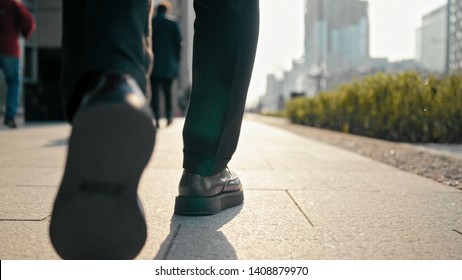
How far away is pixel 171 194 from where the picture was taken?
200 cm

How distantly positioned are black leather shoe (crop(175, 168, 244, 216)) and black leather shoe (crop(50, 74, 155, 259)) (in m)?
0.60

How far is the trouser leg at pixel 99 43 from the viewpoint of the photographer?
999 millimetres

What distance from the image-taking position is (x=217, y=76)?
1.44 m

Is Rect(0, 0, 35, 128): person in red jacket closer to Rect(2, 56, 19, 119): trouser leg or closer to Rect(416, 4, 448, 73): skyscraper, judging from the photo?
Rect(2, 56, 19, 119): trouser leg

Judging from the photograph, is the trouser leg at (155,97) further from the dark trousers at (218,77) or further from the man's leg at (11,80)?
the dark trousers at (218,77)

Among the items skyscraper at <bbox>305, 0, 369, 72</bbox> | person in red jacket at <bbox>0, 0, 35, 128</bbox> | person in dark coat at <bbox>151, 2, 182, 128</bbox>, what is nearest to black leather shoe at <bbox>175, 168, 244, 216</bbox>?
person in dark coat at <bbox>151, 2, 182, 128</bbox>

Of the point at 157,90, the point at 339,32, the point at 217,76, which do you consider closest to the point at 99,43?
the point at 217,76

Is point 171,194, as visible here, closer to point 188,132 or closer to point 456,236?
point 188,132

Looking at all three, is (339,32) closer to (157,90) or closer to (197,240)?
(157,90)

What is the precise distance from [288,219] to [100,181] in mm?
845

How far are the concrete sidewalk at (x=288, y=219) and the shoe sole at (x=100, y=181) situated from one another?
24 cm

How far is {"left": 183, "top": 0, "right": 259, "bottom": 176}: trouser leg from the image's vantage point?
141 centimetres
